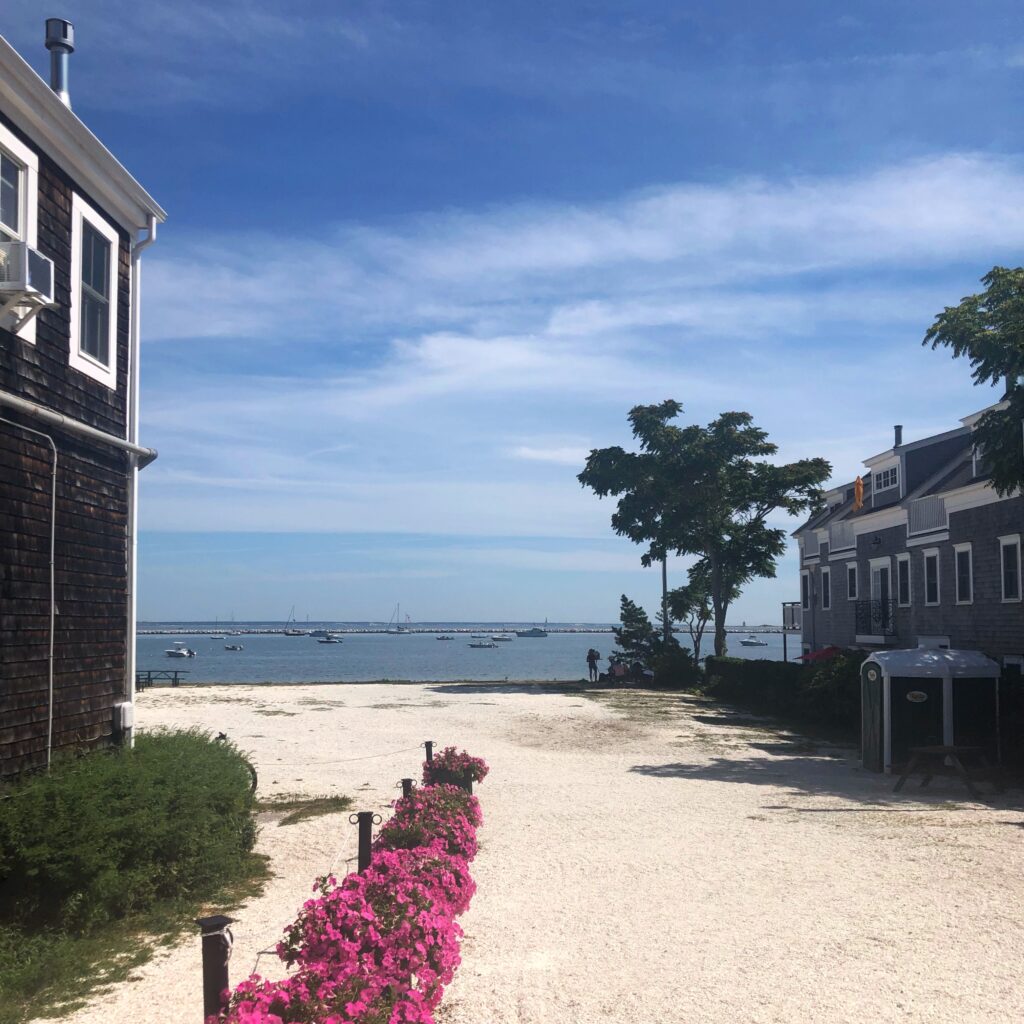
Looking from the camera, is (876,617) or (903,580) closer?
(903,580)

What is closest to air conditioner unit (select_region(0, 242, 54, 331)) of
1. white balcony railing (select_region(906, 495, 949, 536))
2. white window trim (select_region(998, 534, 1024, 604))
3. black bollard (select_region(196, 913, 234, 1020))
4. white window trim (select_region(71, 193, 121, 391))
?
white window trim (select_region(71, 193, 121, 391))

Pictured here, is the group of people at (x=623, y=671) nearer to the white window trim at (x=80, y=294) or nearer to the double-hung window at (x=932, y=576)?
the double-hung window at (x=932, y=576)

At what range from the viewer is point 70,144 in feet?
34.2

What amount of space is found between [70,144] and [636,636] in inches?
1512

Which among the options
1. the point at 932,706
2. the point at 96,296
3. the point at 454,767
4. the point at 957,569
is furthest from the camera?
the point at 957,569

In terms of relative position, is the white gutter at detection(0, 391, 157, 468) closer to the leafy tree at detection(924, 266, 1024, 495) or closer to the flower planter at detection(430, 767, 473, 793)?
the flower planter at detection(430, 767, 473, 793)

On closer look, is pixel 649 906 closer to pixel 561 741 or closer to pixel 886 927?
pixel 886 927

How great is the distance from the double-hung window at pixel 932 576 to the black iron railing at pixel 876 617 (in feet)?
9.70

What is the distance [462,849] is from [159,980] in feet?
10.9

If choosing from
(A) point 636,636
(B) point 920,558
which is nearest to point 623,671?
(A) point 636,636

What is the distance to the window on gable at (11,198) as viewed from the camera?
927cm

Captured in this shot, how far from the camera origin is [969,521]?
27.6m

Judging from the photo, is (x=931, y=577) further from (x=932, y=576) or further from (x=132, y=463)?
(x=132, y=463)

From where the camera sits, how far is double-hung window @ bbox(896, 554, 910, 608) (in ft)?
107
